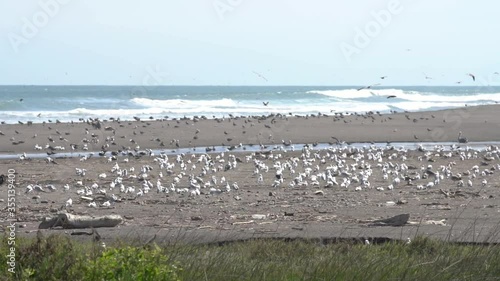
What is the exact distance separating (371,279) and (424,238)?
2.56 meters

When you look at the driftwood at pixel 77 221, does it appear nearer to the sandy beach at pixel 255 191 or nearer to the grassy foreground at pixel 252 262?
the sandy beach at pixel 255 191

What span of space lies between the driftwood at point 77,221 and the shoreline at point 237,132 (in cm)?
1587

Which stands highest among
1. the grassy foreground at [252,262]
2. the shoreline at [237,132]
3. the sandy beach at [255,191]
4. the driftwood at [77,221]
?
the grassy foreground at [252,262]

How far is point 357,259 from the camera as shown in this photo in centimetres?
810

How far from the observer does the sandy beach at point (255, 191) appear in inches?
480

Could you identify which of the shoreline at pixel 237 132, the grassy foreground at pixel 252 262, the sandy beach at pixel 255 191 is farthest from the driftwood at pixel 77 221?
the shoreline at pixel 237 132

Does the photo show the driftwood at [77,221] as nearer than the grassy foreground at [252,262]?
No

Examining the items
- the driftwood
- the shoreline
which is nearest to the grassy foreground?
the driftwood

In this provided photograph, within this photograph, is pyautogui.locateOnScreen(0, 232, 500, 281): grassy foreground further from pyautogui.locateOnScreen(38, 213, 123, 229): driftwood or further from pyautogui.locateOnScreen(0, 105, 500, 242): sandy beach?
pyautogui.locateOnScreen(38, 213, 123, 229): driftwood

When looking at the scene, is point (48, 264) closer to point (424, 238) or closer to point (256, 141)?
point (424, 238)

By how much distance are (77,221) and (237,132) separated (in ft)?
79.0

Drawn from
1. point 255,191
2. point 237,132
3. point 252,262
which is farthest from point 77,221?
point 237,132

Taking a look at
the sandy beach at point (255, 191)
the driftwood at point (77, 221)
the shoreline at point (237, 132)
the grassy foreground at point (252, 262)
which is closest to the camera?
the grassy foreground at point (252, 262)

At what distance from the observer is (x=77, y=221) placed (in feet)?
39.8
